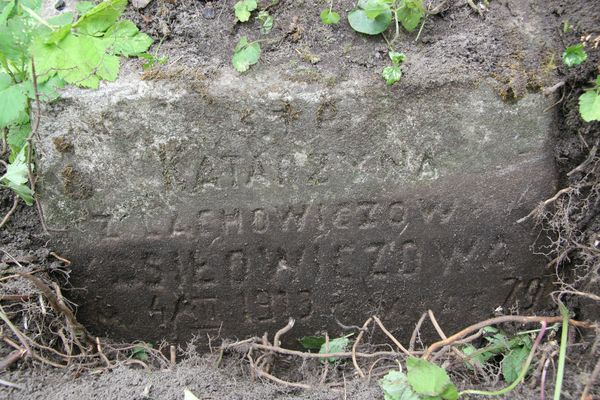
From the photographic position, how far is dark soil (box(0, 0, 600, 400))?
189 cm

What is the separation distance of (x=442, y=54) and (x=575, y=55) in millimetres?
435

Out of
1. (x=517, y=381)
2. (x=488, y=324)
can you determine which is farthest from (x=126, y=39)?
(x=517, y=381)

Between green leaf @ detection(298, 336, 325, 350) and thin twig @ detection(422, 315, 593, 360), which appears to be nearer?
thin twig @ detection(422, 315, 593, 360)

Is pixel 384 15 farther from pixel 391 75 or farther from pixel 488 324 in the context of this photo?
pixel 488 324

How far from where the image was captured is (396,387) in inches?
62.1

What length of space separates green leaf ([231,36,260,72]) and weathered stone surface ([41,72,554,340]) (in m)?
0.05

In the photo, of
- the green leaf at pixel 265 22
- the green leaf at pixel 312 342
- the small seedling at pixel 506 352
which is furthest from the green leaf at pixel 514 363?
the green leaf at pixel 265 22

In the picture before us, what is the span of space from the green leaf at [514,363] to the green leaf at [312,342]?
2.21ft

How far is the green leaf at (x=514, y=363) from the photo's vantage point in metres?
1.78

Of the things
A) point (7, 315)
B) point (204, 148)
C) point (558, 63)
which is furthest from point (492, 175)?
point (7, 315)

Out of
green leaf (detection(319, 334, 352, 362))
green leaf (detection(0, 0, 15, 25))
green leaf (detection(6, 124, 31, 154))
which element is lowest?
green leaf (detection(319, 334, 352, 362))

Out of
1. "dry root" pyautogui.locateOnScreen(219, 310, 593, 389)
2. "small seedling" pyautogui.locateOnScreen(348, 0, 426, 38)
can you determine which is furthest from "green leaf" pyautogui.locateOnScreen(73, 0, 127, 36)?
"dry root" pyautogui.locateOnScreen(219, 310, 593, 389)

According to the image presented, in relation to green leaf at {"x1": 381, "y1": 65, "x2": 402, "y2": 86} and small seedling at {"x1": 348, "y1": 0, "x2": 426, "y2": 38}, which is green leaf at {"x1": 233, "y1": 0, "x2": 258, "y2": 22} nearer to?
small seedling at {"x1": 348, "y1": 0, "x2": 426, "y2": 38}

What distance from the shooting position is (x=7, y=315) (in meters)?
1.86
